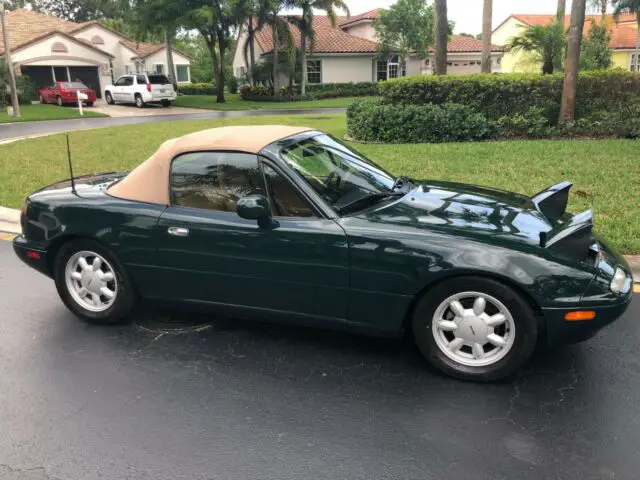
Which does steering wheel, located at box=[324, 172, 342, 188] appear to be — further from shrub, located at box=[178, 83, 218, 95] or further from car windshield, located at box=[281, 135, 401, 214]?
shrub, located at box=[178, 83, 218, 95]

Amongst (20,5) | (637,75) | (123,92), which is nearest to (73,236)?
(637,75)

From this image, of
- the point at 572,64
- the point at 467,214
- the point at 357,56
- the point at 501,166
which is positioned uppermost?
the point at 357,56

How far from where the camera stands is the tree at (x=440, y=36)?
1494 cm

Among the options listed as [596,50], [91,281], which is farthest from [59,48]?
[91,281]

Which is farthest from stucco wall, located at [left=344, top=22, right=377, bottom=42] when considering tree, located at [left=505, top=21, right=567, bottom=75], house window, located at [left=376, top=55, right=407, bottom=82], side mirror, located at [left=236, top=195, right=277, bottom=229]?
side mirror, located at [left=236, top=195, right=277, bottom=229]

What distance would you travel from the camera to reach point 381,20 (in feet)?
131

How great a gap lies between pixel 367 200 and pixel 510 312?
1172 millimetres

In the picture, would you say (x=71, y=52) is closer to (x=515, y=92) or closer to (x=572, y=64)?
(x=515, y=92)

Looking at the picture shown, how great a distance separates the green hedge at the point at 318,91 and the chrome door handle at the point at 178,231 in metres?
32.9

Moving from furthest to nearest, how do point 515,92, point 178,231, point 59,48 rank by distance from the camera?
point 59,48, point 515,92, point 178,231

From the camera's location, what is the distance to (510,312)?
314 cm

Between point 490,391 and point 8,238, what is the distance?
5.70 m

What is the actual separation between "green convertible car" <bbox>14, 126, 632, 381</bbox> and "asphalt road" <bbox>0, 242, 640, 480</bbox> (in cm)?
27

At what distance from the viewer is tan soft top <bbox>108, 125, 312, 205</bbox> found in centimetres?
380
